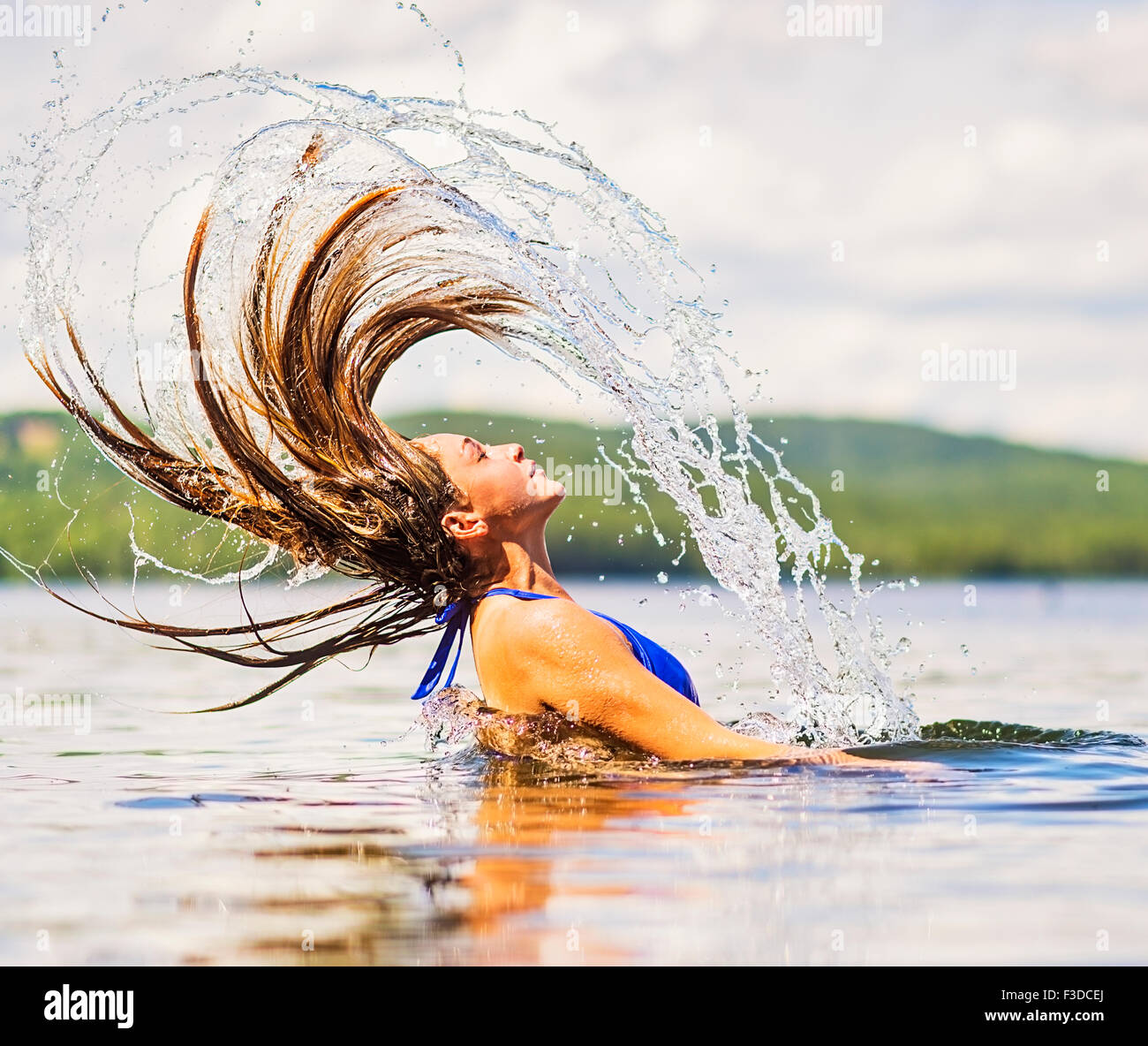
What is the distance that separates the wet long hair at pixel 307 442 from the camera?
7.38m

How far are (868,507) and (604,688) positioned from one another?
12837cm

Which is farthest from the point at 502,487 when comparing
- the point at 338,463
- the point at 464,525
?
the point at 338,463

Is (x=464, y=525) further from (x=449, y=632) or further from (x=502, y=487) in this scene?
(x=449, y=632)

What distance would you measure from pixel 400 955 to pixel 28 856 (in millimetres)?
2184

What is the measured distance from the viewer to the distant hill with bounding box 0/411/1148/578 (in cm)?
8169

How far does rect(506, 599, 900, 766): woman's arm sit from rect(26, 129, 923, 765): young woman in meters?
0.02

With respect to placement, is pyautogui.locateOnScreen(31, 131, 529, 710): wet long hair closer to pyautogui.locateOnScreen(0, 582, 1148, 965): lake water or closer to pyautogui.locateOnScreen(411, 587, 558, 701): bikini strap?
pyautogui.locateOnScreen(411, 587, 558, 701): bikini strap

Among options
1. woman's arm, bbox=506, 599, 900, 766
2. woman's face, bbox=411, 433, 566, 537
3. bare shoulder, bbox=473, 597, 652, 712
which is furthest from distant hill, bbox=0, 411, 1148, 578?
woman's arm, bbox=506, 599, 900, 766

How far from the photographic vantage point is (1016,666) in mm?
16875

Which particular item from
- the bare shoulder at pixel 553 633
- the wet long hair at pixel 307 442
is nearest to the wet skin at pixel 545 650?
the bare shoulder at pixel 553 633

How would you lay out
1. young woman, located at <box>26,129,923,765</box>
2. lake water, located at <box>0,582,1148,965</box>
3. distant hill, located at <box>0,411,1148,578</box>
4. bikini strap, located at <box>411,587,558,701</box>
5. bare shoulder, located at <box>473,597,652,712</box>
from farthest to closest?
distant hill, located at <box>0,411,1148,578</box> → bikini strap, located at <box>411,587,558,701</box> → young woman, located at <box>26,129,923,765</box> → bare shoulder, located at <box>473,597,652,712</box> → lake water, located at <box>0,582,1148,965</box>

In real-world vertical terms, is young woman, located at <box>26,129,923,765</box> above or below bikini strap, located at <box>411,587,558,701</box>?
above
